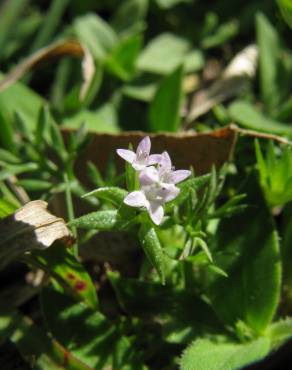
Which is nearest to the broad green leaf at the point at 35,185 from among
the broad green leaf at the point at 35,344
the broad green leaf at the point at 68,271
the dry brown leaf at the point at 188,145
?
the dry brown leaf at the point at 188,145

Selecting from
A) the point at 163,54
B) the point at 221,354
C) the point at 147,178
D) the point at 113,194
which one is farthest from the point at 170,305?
the point at 163,54

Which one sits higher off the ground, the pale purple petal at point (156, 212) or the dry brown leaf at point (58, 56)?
the dry brown leaf at point (58, 56)

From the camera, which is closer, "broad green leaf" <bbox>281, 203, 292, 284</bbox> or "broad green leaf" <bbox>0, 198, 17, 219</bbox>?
"broad green leaf" <bbox>0, 198, 17, 219</bbox>

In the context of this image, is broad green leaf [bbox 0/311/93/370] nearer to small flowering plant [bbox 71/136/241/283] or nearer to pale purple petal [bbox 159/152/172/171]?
small flowering plant [bbox 71/136/241/283]

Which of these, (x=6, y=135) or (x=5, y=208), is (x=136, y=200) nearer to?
(x=5, y=208)

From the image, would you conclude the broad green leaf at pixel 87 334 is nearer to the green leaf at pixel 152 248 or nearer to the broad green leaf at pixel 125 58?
the green leaf at pixel 152 248

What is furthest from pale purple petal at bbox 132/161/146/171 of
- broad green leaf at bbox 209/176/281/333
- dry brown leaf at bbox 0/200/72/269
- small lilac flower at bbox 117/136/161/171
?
broad green leaf at bbox 209/176/281/333

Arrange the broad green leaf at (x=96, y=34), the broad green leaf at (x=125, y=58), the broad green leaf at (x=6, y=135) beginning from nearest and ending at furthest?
the broad green leaf at (x=6, y=135), the broad green leaf at (x=125, y=58), the broad green leaf at (x=96, y=34)

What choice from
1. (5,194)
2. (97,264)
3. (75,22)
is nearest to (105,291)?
(97,264)
